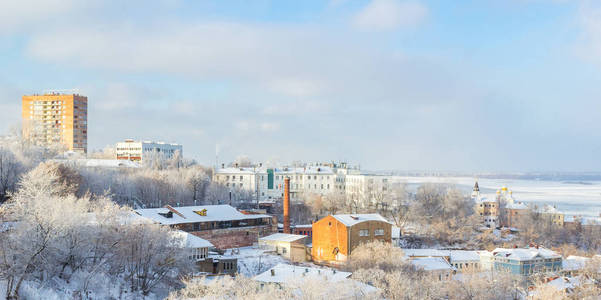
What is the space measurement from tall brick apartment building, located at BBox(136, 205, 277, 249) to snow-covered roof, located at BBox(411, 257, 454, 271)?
44.6 feet

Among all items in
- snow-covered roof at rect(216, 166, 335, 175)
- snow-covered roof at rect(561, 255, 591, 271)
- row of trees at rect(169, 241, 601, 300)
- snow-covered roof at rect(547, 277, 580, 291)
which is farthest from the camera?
snow-covered roof at rect(216, 166, 335, 175)

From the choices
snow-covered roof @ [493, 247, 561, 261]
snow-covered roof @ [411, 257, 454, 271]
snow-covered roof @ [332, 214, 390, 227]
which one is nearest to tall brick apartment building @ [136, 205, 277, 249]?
snow-covered roof @ [332, 214, 390, 227]

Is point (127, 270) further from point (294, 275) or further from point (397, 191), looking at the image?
point (397, 191)

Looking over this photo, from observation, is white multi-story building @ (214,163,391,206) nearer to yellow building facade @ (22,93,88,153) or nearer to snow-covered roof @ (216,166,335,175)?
snow-covered roof @ (216,166,335,175)

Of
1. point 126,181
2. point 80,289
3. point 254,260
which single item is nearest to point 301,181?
point 126,181

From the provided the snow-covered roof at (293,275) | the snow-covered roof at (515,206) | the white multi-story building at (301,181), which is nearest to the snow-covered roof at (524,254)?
the snow-covered roof at (293,275)

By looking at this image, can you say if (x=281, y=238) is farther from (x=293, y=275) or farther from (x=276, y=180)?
(x=276, y=180)

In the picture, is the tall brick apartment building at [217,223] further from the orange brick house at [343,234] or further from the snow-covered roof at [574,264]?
the snow-covered roof at [574,264]

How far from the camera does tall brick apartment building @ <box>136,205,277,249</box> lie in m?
41.8

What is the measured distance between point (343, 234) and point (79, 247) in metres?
19.7

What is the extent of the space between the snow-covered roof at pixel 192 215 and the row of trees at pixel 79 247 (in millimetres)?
8300

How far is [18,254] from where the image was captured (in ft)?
84.2

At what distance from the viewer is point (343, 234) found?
41.9 metres

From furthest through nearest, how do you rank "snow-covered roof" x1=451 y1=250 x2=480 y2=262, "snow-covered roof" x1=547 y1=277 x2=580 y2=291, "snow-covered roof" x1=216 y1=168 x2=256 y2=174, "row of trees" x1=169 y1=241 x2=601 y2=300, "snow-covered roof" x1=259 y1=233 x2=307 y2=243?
"snow-covered roof" x1=216 y1=168 x2=256 y2=174, "snow-covered roof" x1=451 y1=250 x2=480 y2=262, "snow-covered roof" x1=259 y1=233 x2=307 y2=243, "snow-covered roof" x1=547 y1=277 x2=580 y2=291, "row of trees" x1=169 y1=241 x2=601 y2=300
